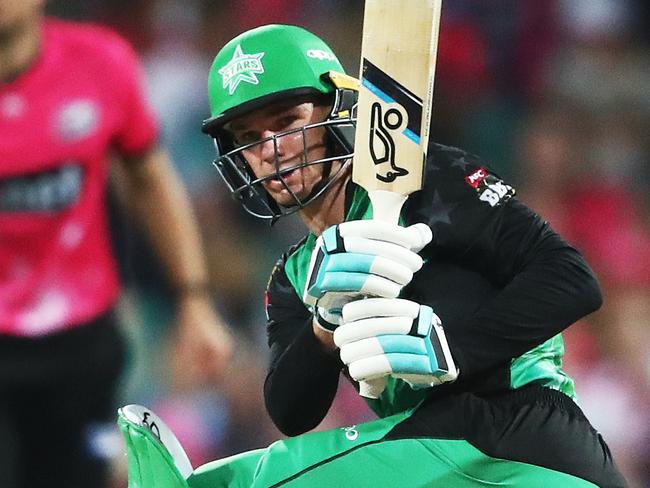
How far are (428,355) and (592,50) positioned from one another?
10.3 ft

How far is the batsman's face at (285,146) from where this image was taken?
202cm

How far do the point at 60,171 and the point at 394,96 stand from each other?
1.68 metres

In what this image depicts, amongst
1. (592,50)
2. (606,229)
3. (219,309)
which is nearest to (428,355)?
(219,309)

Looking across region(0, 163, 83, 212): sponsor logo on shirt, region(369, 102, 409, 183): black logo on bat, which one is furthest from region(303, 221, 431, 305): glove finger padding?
region(0, 163, 83, 212): sponsor logo on shirt

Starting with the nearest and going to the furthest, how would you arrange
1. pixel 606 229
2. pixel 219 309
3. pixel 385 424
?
pixel 385 424, pixel 219 309, pixel 606 229

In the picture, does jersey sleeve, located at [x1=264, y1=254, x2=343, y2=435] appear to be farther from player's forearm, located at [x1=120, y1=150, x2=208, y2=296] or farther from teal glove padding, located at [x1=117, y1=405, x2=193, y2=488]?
player's forearm, located at [x1=120, y1=150, x2=208, y2=296]

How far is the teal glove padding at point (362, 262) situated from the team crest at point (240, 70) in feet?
1.20

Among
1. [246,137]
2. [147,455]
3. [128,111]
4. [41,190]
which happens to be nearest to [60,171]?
[41,190]

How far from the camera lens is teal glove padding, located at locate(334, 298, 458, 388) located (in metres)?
1.74

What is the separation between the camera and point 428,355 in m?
1.75

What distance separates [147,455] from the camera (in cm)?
193

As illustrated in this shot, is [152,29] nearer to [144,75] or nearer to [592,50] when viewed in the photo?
[144,75]

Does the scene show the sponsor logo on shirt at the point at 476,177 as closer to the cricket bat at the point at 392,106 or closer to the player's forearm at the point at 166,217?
the cricket bat at the point at 392,106

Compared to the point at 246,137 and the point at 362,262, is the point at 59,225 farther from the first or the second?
the point at 362,262
